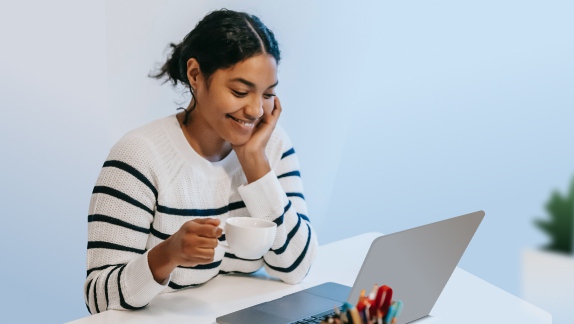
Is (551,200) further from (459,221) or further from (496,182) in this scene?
(459,221)

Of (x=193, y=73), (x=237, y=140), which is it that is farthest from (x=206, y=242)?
(x=193, y=73)

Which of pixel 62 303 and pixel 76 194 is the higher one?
pixel 76 194

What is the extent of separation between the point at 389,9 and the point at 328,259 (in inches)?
88.3

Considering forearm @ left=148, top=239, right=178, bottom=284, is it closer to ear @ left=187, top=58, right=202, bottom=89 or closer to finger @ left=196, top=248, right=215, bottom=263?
finger @ left=196, top=248, right=215, bottom=263

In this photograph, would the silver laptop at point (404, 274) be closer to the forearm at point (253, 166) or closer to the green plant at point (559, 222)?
the forearm at point (253, 166)

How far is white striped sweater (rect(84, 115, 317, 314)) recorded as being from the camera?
5.62 feet

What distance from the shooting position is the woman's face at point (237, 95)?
1.79 metres

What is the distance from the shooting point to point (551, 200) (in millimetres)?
4289

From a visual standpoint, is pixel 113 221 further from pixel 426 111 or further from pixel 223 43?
pixel 426 111

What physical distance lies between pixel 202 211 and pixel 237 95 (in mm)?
288

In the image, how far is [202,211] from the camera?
1.88 meters

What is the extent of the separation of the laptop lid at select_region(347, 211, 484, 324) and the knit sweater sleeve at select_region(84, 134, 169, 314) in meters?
0.48

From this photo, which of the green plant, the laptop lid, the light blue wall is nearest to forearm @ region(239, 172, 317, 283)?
the laptop lid

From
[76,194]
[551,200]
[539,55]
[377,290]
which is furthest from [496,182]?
Answer: [377,290]
